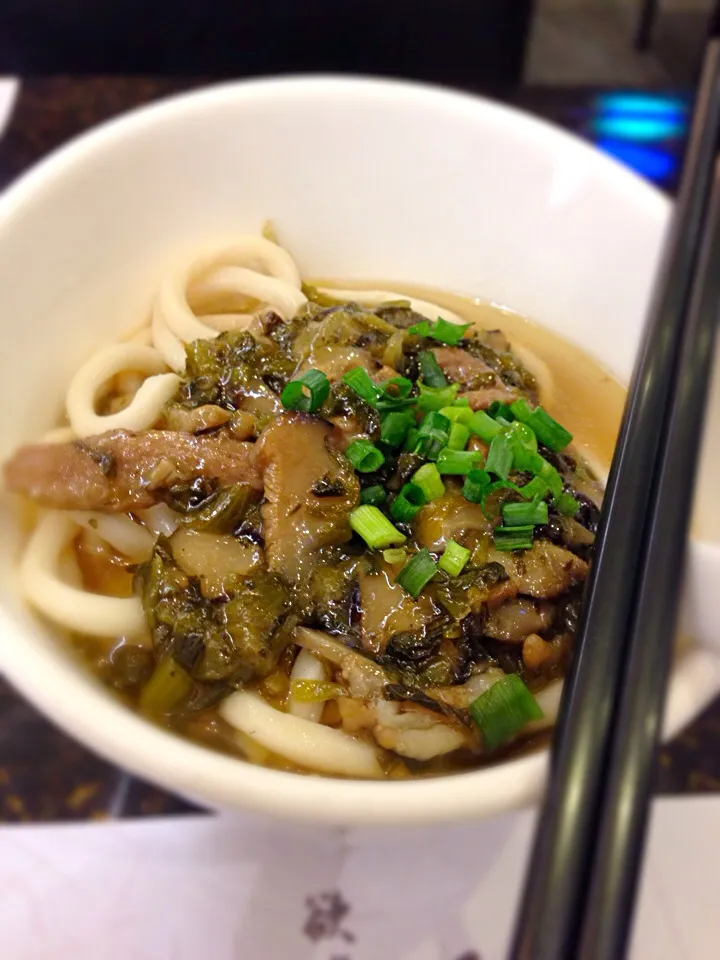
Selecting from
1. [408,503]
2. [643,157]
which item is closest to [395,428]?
[408,503]

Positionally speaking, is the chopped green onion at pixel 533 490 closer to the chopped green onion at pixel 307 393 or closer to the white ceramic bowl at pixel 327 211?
the chopped green onion at pixel 307 393

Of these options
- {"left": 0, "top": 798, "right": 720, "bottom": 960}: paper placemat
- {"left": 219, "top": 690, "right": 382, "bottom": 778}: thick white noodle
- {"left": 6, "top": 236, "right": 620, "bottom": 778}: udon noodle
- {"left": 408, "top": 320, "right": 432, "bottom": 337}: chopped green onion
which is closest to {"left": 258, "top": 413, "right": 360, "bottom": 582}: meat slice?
{"left": 6, "top": 236, "right": 620, "bottom": 778}: udon noodle

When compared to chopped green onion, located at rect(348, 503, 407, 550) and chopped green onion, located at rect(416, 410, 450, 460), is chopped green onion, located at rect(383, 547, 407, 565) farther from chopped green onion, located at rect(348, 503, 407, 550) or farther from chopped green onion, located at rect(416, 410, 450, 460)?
chopped green onion, located at rect(416, 410, 450, 460)

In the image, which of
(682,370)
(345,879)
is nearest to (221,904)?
(345,879)

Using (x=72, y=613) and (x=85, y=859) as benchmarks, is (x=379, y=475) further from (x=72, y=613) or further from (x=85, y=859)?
(x=85, y=859)

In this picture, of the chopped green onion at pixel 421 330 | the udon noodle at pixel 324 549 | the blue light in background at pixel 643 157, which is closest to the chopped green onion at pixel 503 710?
the udon noodle at pixel 324 549
